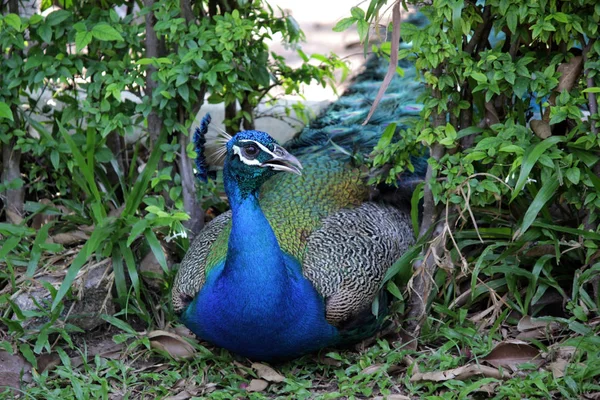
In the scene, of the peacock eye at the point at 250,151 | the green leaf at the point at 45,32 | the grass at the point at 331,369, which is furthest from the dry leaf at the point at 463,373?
the green leaf at the point at 45,32

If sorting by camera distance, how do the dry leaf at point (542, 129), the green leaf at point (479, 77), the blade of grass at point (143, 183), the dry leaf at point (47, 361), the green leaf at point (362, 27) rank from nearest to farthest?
the green leaf at point (362, 27) < the green leaf at point (479, 77) < the dry leaf at point (542, 129) < the dry leaf at point (47, 361) < the blade of grass at point (143, 183)

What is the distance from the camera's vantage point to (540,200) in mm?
2729

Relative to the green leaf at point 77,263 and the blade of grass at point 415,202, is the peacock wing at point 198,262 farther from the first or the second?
the blade of grass at point 415,202

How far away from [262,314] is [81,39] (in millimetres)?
1168

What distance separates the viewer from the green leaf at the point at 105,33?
307cm

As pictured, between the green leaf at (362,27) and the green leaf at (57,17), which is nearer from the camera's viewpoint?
the green leaf at (362,27)

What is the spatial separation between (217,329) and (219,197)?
3.49ft

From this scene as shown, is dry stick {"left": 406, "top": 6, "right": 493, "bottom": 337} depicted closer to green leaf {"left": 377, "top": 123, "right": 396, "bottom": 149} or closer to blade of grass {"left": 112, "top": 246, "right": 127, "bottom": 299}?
green leaf {"left": 377, "top": 123, "right": 396, "bottom": 149}

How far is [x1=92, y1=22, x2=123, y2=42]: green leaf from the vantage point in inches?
121

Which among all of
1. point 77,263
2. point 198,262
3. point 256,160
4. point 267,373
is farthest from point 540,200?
point 77,263

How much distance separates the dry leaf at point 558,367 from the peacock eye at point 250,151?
1125 millimetres

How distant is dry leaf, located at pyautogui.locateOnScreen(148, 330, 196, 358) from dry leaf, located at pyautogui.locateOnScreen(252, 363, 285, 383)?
0.24m

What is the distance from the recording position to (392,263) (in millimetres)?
3174

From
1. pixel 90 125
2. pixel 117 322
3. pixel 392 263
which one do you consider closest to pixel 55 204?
pixel 90 125
